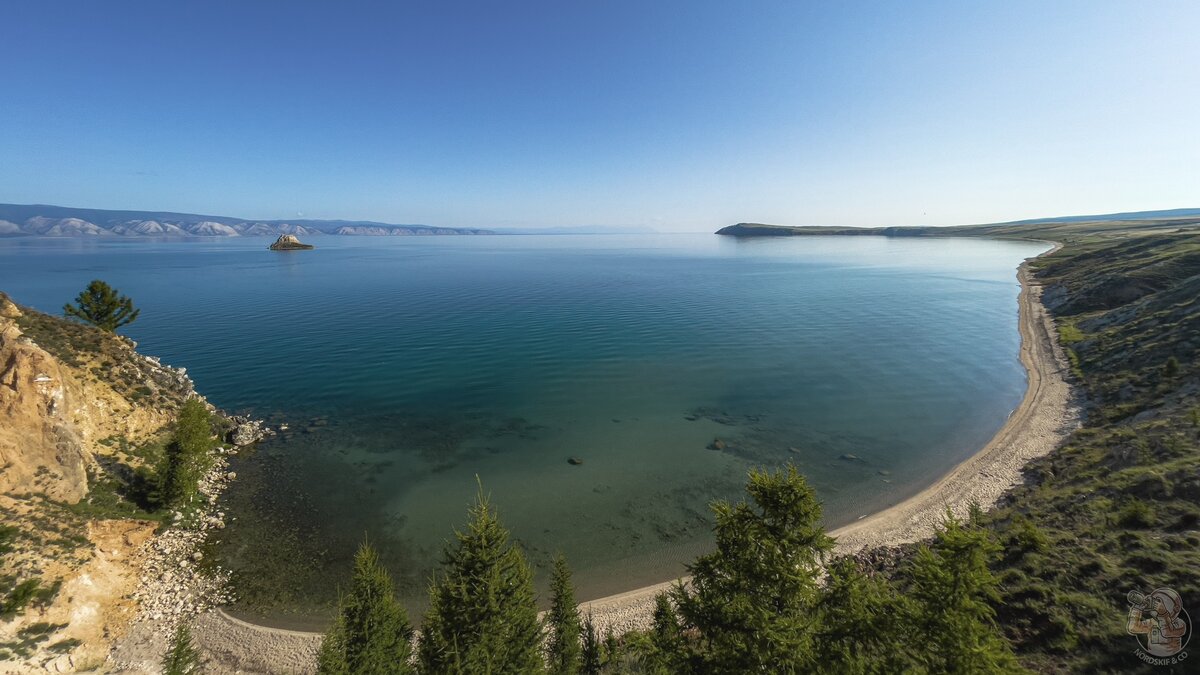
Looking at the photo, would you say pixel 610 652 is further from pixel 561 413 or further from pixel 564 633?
pixel 561 413

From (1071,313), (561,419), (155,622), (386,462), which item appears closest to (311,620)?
(155,622)

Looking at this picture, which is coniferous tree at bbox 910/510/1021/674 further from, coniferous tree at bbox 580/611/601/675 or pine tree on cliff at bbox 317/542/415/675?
pine tree on cliff at bbox 317/542/415/675

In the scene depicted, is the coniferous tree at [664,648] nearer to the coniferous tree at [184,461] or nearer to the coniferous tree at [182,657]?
the coniferous tree at [182,657]

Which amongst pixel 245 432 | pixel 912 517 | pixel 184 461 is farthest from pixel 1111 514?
pixel 245 432

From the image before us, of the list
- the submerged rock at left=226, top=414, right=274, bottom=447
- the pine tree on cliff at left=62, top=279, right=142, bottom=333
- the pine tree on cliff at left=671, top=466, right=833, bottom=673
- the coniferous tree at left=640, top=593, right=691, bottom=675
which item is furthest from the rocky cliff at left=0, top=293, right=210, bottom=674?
the pine tree on cliff at left=671, top=466, right=833, bottom=673

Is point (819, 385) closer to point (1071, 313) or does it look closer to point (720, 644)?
point (720, 644)

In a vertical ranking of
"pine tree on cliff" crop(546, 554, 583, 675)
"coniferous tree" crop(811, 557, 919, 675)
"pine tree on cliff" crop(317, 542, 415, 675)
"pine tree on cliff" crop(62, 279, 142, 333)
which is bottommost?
"pine tree on cliff" crop(546, 554, 583, 675)
